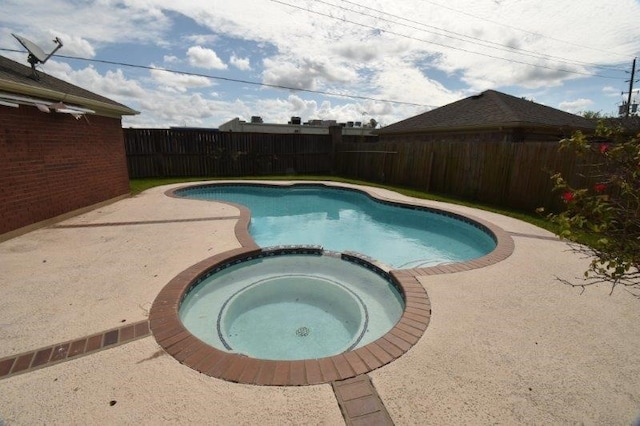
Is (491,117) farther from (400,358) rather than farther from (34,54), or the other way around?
(34,54)

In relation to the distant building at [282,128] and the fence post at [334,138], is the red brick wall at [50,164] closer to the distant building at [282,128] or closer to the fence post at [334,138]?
the fence post at [334,138]

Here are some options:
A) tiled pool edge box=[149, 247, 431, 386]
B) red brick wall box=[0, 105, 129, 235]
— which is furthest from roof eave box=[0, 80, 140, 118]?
tiled pool edge box=[149, 247, 431, 386]

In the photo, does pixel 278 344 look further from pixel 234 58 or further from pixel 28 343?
pixel 234 58

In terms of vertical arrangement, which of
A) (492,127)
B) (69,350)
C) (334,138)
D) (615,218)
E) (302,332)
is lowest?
(302,332)

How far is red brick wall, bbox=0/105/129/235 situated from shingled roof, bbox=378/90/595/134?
46.9ft

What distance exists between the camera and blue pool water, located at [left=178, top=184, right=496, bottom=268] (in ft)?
22.5

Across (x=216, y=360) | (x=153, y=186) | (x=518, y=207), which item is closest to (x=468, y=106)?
(x=518, y=207)

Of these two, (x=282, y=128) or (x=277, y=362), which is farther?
(x=282, y=128)

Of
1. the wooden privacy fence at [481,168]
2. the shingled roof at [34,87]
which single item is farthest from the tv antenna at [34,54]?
the wooden privacy fence at [481,168]

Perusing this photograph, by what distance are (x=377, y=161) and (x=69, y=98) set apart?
12501mm

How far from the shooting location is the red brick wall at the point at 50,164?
5.66 metres

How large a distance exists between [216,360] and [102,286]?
2389 mm

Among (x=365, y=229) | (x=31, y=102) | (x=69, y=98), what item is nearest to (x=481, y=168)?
(x=365, y=229)

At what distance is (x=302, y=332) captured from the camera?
3.77 metres
